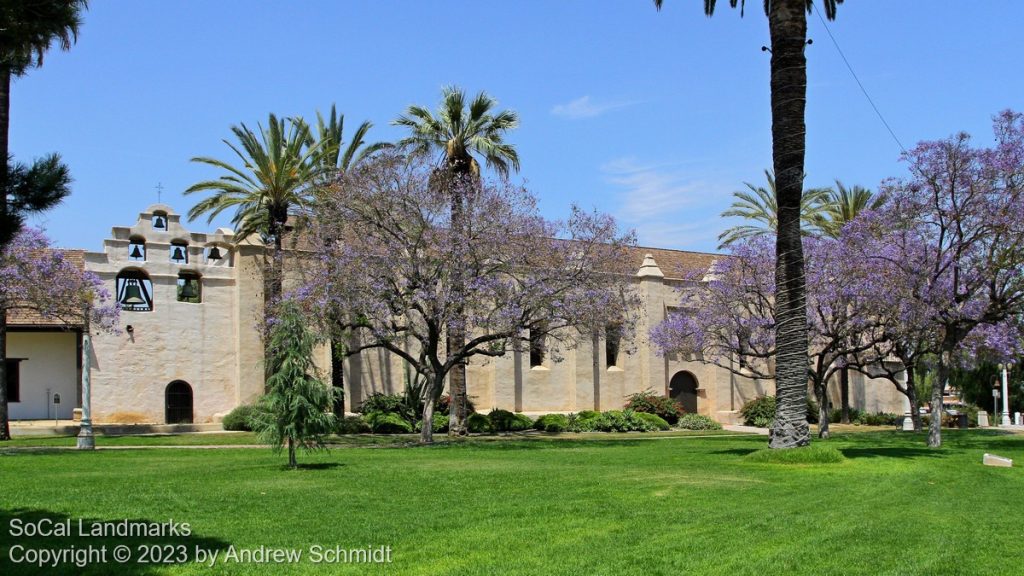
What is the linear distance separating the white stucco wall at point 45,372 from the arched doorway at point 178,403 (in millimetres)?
4811

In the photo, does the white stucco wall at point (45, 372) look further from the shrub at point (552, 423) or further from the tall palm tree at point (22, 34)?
the tall palm tree at point (22, 34)

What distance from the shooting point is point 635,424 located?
38.9 m

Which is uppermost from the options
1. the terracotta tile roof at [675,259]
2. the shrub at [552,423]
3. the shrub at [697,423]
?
the terracotta tile roof at [675,259]

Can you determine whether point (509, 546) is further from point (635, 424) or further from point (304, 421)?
point (635, 424)

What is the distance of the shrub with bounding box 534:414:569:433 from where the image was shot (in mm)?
37594

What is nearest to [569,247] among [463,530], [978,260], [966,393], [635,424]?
[978,260]

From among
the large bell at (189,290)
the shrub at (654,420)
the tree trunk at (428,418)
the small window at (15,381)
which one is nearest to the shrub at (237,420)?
the large bell at (189,290)

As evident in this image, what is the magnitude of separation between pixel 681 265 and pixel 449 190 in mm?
22679

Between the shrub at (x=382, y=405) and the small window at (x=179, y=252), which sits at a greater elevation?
the small window at (x=179, y=252)

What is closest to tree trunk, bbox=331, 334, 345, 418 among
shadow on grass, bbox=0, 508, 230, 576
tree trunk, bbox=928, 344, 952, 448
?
tree trunk, bbox=928, 344, 952, 448

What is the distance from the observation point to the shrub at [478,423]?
3615 centimetres

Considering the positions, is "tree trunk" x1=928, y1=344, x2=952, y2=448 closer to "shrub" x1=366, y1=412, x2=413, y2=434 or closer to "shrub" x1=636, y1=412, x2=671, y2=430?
"shrub" x1=636, y1=412, x2=671, y2=430

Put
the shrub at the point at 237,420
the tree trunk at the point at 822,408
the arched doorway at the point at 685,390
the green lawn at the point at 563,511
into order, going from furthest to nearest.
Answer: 1. the arched doorway at the point at 685,390
2. the shrub at the point at 237,420
3. the tree trunk at the point at 822,408
4. the green lawn at the point at 563,511

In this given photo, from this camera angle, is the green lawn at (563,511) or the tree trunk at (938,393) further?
the tree trunk at (938,393)
